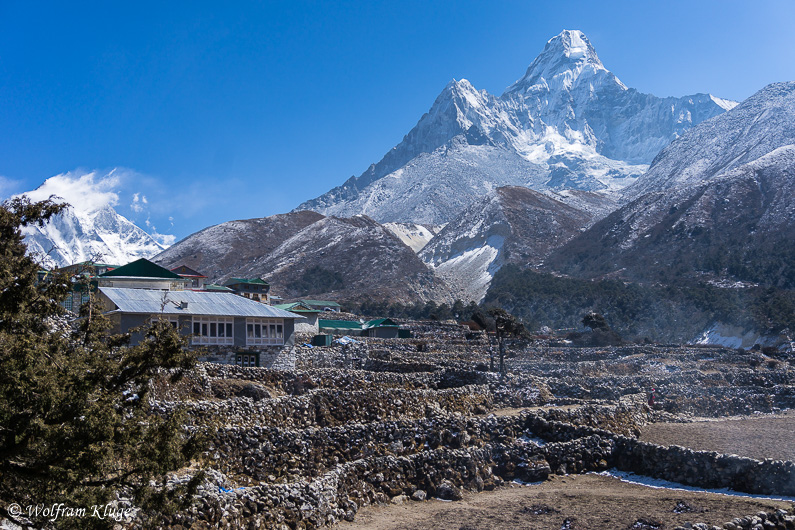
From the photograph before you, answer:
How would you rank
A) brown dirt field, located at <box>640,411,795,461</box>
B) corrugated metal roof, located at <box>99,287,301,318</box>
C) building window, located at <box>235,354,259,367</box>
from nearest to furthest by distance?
brown dirt field, located at <box>640,411,795,461</box> < corrugated metal roof, located at <box>99,287,301,318</box> < building window, located at <box>235,354,259,367</box>

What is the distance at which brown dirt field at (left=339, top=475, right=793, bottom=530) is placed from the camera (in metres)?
13.7

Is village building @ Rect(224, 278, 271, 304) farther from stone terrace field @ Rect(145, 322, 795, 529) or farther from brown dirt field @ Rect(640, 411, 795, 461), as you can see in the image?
brown dirt field @ Rect(640, 411, 795, 461)

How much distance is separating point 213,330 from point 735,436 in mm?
20355

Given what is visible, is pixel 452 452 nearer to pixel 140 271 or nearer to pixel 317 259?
pixel 140 271

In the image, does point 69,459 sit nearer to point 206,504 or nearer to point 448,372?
point 206,504

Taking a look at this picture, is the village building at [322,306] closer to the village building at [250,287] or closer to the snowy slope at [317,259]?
the village building at [250,287]

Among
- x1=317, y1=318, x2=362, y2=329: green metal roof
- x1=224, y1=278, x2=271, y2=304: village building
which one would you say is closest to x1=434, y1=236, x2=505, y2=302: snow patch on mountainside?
x1=224, y1=278, x2=271, y2=304: village building

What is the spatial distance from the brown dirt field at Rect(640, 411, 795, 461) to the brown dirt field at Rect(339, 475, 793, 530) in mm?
3980

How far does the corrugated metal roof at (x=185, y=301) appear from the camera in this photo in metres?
25.7

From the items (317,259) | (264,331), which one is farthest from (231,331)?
(317,259)

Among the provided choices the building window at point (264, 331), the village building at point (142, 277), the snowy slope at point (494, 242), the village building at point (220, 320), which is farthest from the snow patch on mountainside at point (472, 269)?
the village building at point (220, 320)

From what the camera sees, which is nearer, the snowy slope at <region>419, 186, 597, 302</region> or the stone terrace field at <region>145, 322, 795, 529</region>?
the stone terrace field at <region>145, 322, 795, 529</region>

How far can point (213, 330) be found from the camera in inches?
1120

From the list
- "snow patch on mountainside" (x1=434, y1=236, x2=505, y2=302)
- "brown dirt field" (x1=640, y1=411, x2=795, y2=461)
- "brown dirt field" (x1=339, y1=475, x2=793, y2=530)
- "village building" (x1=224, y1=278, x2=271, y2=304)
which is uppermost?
"snow patch on mountainside" (x1=434, y1=236, x2=505, y2=302)
